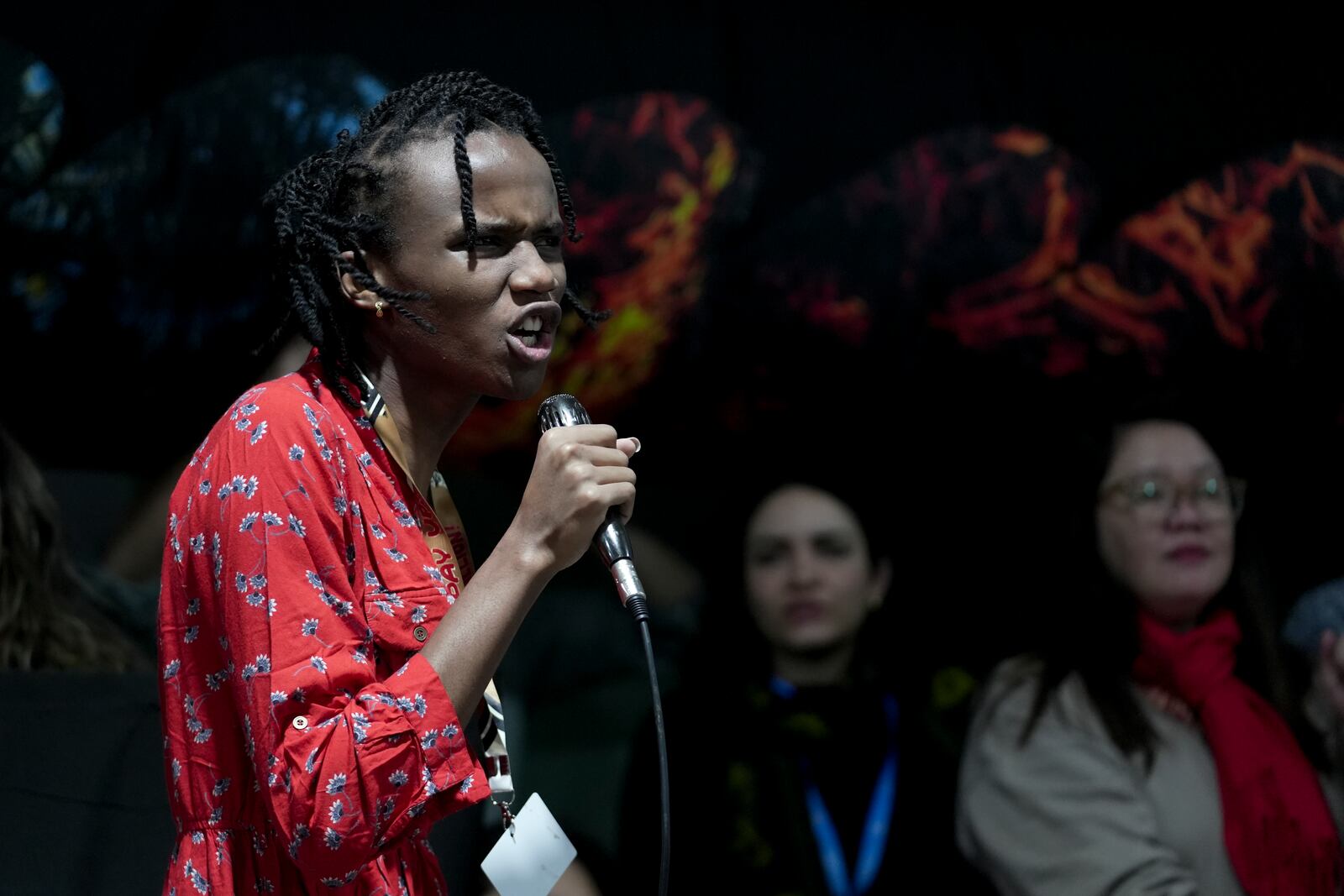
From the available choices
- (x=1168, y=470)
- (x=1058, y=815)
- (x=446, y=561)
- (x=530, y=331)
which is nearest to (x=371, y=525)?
(x=446, y=561)

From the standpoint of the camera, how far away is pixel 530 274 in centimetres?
141

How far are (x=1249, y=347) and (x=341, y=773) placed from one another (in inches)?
102

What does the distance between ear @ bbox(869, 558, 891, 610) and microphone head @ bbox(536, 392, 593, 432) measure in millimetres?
1791

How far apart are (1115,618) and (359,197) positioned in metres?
1.96

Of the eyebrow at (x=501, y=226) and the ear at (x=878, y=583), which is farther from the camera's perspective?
the ear at (x=878, y=583)

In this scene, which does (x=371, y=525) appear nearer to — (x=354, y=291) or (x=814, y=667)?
(x=354, y=291)

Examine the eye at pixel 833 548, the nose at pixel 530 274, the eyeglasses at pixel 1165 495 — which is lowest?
the eyeglasses at pixel 1165 495

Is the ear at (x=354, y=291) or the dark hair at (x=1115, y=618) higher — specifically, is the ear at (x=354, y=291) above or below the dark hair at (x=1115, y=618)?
above

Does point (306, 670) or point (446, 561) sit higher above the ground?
point (446, 561)

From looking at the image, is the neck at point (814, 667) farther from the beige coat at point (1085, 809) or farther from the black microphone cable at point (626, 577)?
the black microphone cable at point (626, 577)

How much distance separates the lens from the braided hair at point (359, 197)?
1420 mm

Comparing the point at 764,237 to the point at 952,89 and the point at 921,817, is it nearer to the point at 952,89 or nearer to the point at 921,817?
the point at 952,89

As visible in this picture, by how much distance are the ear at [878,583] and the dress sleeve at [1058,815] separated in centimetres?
39

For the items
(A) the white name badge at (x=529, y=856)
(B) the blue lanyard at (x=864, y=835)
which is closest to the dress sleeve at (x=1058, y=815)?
(B) the blue lanyard at (x=864, y=835)
